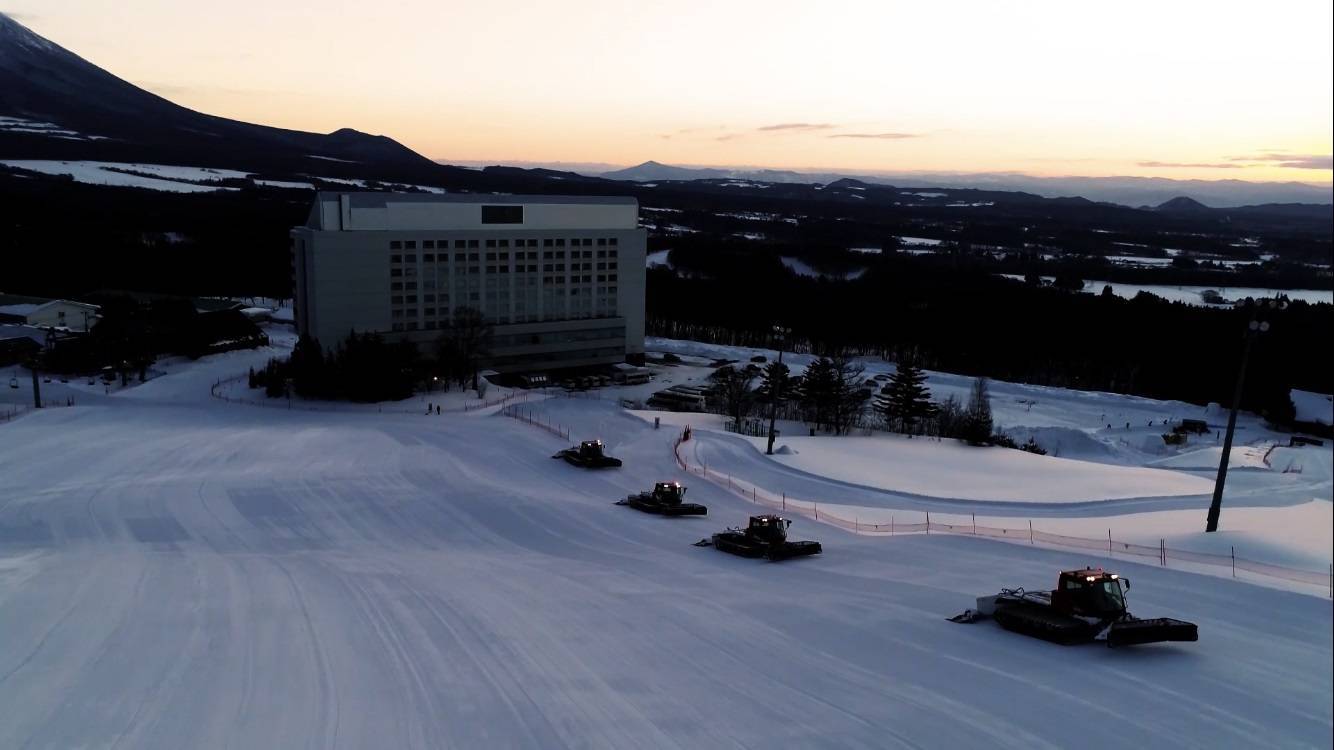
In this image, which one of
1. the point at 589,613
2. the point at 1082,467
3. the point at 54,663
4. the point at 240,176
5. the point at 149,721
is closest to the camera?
the point at 149,721

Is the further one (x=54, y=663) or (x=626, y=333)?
(x=626, y=333)

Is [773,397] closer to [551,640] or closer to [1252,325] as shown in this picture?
[551,640]

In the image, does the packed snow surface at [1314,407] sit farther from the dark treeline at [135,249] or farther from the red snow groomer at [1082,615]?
the dark treeline at [135,249]

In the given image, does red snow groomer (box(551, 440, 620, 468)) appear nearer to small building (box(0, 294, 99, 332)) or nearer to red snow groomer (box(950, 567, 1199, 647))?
red snow groomer (box(950, 567, 1199, 647))

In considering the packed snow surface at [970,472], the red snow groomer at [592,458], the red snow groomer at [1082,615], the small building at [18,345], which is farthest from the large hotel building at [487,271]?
the red snow groomer at [1082,615]

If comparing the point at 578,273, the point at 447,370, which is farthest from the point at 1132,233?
the point at 447,370

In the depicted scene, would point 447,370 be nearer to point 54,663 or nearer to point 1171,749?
point 54,663

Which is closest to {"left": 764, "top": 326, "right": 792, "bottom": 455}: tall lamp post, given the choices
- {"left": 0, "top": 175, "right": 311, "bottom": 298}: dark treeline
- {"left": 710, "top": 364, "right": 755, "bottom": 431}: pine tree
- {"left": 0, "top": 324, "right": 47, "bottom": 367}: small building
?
{"left": 710, "top": 364, "right": 755, "bottom": 431}: pine tree
